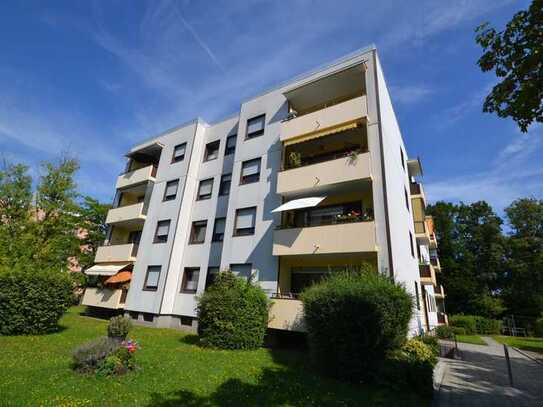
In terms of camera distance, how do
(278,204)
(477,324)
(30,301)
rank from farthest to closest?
1. (477,324)
2. (278,204)
3. (30,301)

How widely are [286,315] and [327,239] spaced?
4396mm

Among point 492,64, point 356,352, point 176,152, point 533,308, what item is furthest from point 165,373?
point 533,308

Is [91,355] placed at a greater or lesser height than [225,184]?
lesser

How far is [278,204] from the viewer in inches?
711

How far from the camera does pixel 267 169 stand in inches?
766

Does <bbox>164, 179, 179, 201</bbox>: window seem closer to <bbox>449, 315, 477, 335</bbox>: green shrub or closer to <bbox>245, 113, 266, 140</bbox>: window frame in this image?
<bbox>245, 113, 266, 140</bbox>: window frame

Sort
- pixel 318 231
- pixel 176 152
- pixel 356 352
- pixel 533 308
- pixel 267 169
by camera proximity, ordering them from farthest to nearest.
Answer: pixel 533 308 → pixel 176 152 → pixel 267 169 → pixel 318 231 → pixel 356 352

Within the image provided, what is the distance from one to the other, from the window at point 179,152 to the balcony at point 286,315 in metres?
16.2

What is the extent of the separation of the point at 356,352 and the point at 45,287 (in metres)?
14.7

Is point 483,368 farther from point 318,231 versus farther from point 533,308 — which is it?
point 533,308

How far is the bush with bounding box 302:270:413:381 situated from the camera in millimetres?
9609

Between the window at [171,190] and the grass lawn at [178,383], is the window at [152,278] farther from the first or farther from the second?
the grass lawn at [178,383]

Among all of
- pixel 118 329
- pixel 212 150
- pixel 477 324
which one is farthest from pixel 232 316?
pixel 477 324

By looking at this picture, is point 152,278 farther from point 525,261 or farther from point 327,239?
point 525,261
